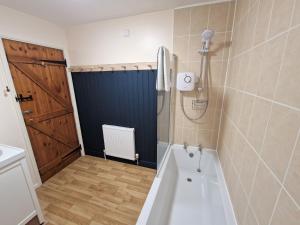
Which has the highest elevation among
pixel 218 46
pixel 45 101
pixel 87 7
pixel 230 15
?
pixel 87 7

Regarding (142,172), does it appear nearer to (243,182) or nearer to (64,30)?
(243,182)

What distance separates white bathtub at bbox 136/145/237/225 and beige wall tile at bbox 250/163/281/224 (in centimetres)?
46

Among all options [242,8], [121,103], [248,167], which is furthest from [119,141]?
[242,8]

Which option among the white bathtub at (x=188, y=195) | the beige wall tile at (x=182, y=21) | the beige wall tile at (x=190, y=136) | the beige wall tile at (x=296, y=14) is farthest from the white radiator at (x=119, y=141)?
the beige wall tile at (x=296, y=14)

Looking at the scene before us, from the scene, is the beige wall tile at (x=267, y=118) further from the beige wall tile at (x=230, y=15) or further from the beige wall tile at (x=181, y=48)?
the beige wall tile at (x=181, y=48)

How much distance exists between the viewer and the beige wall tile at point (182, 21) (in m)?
1.71

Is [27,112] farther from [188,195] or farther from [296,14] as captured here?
[296,14]

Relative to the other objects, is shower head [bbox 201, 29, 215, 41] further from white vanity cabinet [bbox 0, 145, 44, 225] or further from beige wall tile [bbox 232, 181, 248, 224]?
white vanity cabinet [bbox 0, 145, 44, 225]

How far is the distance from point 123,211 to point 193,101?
1.67m

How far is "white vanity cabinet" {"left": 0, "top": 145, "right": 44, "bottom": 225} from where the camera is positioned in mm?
1197

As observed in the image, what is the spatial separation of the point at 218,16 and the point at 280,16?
112 cm

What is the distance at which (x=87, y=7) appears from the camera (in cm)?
166

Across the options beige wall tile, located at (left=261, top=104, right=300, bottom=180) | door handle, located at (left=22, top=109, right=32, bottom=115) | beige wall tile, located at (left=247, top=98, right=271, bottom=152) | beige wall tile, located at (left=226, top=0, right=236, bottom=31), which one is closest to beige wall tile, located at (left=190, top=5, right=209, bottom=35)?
beige wall tile, located at (left=226, top=0, right=236, bottom=31)

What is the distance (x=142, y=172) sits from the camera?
2.31 meters
